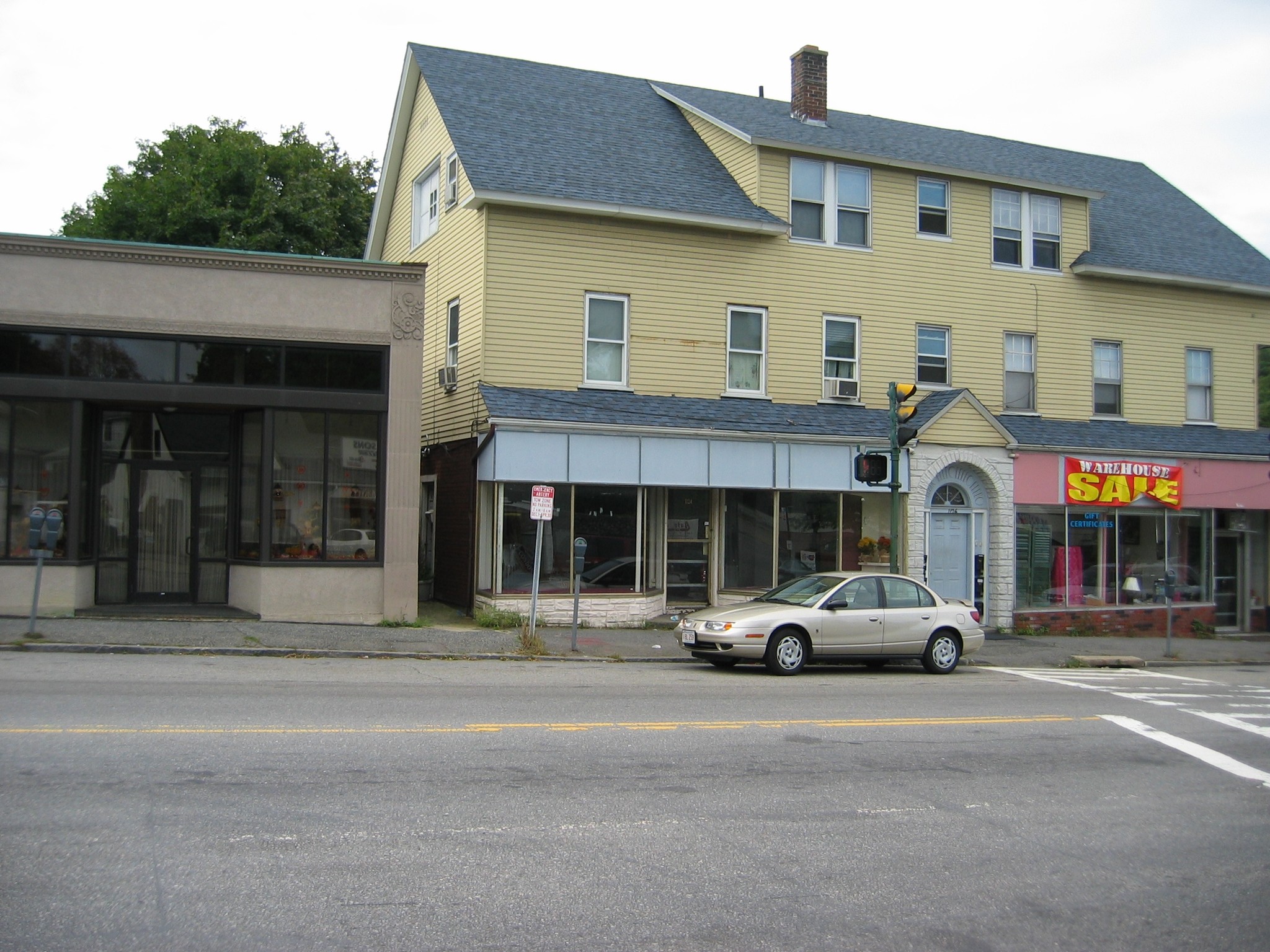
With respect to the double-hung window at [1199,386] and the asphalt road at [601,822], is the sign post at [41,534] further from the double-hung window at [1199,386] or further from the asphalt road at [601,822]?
the double-hung window at [1199,386]

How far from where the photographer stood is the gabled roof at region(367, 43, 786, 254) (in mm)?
20219

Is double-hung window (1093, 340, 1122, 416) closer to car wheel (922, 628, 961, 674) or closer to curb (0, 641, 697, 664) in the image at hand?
car wheel (922, 628, 961, 674)

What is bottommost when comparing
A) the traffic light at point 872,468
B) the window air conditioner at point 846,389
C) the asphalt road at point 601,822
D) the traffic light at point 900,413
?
the asphalt road at point 601,822

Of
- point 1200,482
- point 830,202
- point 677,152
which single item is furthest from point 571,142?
point 1200,482

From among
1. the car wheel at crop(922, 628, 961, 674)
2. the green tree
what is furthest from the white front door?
the green tree

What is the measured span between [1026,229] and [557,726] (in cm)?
1851

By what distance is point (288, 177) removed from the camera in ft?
115

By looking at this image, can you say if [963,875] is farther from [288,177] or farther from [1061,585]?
[288,177]

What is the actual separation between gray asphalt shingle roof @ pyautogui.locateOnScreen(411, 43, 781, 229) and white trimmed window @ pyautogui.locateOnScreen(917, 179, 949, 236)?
3.86 metres

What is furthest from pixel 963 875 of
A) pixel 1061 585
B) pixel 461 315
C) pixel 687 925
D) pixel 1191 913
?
pixel 1061 585

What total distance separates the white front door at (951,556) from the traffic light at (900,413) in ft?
16.1

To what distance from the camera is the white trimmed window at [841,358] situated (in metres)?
22.5

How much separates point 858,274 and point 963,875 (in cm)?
1758

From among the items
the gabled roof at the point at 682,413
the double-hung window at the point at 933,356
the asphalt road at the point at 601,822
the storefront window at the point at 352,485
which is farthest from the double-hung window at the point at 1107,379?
the storefront window at the point at 352,485
